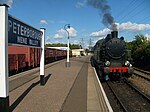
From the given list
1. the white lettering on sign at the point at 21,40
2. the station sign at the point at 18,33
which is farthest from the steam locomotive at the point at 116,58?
the white lettering on sign at the point at 21,40

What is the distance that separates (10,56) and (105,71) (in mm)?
7513

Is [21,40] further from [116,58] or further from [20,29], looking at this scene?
[116,58]

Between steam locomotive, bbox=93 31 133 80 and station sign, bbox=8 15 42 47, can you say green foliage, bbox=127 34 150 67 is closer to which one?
steam locomotive, bbox=93 31 133 80

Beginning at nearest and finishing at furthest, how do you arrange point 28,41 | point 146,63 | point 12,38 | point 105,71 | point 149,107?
point 12,38 → point 28,41 → point 149,107 → point 105,71 → point 146,63

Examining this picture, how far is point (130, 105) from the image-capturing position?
1123 centimetres

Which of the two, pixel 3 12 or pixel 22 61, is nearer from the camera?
pixel 3 12

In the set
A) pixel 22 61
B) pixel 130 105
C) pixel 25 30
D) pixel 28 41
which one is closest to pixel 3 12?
pixel 25 30

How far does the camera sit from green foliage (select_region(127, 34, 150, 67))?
33125 mm

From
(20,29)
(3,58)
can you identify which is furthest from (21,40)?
(3,58)

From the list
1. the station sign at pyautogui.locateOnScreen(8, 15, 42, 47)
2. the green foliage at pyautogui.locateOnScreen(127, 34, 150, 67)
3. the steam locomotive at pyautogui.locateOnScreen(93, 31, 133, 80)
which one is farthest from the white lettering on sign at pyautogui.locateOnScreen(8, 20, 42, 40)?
the green foliage at pyautogui.locateOnScreen(127, 34, 150, 67)

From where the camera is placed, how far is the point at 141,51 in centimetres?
3522

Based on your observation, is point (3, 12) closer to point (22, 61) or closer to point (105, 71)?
point (105, 71)

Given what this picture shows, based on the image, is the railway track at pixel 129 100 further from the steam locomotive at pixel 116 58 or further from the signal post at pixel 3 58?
the signal post at pixel 3 58

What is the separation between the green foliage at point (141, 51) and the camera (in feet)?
109
